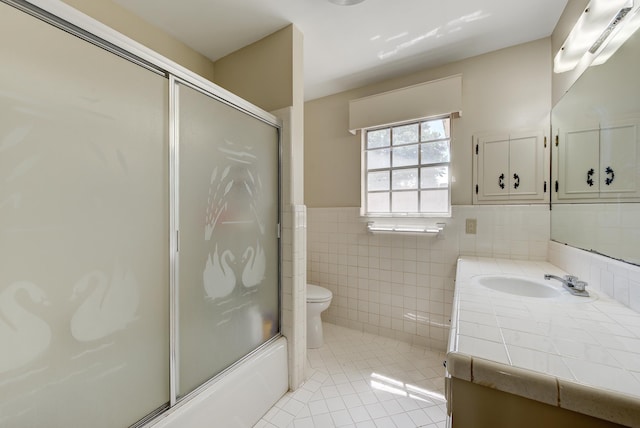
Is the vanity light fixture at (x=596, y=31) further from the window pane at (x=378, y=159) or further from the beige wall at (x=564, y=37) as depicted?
the window pane at (x=378, y=159)

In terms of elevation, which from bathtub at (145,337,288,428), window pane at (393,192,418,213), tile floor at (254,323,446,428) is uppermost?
window pane at (393,192,418,213)

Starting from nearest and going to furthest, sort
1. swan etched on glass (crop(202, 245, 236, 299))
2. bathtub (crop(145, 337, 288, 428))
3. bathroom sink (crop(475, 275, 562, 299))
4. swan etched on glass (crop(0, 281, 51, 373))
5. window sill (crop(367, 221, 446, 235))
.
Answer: swan etched on glass (crop(0, 281, 51, 373))
bathtub (crop(145, 337, 288, 428))
swan etched on glass (crop(202, 245, 236, 299))
bathroom sink (crop(475, 275, 562, 299))
window sill (crop(367, 221, 446, 235))

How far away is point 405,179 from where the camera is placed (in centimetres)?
226

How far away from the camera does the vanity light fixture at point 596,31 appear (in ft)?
3.28

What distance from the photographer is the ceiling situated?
1.45m

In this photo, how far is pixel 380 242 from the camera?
2.27 metres

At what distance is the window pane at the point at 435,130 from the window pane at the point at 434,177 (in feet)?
0.86

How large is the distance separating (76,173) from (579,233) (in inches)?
89.9

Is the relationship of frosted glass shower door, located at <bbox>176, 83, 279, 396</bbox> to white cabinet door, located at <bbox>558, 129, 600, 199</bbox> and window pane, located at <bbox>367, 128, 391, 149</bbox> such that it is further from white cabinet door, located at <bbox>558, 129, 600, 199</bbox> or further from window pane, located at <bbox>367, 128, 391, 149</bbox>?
white cabinet door, located at <bbox>558, 129, 600, 199</bbox>

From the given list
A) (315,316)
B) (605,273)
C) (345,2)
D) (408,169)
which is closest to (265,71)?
(345,2)

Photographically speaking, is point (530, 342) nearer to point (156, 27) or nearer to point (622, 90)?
point (622, 90)

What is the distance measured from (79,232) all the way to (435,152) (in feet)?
7.51

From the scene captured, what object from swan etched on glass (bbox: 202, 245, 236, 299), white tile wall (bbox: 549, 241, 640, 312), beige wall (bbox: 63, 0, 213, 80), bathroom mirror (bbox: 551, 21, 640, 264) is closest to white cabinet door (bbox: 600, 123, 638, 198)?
bathroom mirror (bbox: 551, 21, 640, 264)

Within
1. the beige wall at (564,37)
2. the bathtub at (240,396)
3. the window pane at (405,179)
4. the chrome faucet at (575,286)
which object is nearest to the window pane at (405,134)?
the window pane at (405,179)
